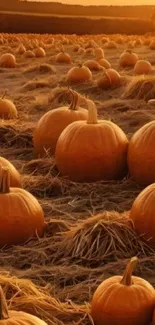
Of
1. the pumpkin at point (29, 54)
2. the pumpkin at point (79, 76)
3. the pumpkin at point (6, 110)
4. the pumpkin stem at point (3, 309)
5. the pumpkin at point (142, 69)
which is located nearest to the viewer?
the pumpkin stem at point (3, 309)

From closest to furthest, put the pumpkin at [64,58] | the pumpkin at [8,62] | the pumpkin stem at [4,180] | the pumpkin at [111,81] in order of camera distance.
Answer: the pumpkin stem at [4,180], the pumpkin at [111,81], the pumpkin at [8,62], the pumpkin at [64,58]

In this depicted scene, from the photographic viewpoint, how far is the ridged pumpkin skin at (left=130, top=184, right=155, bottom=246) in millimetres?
4922

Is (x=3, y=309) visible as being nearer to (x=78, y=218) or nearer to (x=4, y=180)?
(x=4, y=180)

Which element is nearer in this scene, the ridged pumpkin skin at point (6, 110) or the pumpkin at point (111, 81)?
the ridged pumpkin skin at point (6, 110)

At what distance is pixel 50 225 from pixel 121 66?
1359 cm

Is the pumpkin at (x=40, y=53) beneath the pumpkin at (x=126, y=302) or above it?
beneath

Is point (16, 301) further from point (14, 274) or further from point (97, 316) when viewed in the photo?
point (14, 274)

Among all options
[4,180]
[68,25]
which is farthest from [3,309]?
[68,25]

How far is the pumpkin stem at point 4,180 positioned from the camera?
4825mm

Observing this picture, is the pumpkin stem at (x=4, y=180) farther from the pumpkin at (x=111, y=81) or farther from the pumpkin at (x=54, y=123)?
the pumpkin at (x=111, y=81)

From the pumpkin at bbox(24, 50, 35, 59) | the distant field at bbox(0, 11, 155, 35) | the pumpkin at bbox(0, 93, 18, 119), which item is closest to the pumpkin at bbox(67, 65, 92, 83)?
the pumpkin at bbox(0, 93, 18, 119)

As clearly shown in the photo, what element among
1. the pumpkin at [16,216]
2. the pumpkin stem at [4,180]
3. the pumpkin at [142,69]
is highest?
the pumpkin stem at [4,180]

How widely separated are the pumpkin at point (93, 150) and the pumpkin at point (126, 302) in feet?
9.26

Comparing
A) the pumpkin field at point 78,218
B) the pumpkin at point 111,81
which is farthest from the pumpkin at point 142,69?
the pumpkin field at point 78,218
